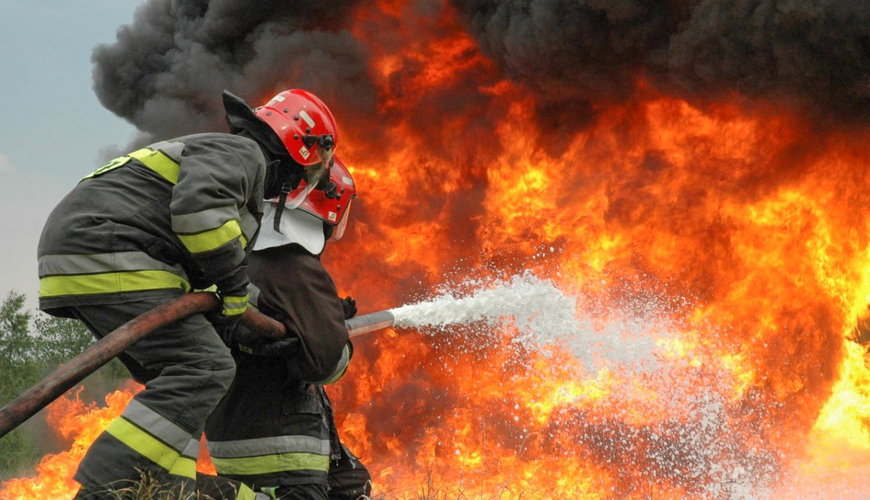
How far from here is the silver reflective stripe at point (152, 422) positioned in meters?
3.00

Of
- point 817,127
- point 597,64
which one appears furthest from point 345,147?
point 817,127

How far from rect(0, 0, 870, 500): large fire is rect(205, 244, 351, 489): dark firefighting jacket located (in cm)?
345

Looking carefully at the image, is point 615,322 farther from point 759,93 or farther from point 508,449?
point 759,93

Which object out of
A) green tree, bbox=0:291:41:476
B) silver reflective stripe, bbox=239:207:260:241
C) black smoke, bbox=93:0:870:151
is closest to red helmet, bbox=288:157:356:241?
silver reflective stripe, bbox=239:207:260:241

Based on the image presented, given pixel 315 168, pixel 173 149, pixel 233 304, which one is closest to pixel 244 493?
pixel 233 304

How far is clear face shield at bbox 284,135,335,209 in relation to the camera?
13.3ft

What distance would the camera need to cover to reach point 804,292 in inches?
324

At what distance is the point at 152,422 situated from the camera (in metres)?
3.01

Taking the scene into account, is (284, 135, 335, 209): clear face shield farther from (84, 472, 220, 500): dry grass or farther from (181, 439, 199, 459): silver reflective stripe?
(84, 472, 220, 500): dry grass

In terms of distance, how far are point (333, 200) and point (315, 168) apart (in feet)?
0.95

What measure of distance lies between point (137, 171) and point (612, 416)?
238 inches

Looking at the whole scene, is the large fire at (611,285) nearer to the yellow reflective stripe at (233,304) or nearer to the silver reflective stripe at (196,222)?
the yellow reflective stripe at (233,304)

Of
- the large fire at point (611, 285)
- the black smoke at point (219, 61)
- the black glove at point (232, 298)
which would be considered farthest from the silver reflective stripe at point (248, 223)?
the black smoke at point (219, 61)

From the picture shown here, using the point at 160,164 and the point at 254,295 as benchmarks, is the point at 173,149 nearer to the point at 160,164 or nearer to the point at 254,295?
the point at 160,164
